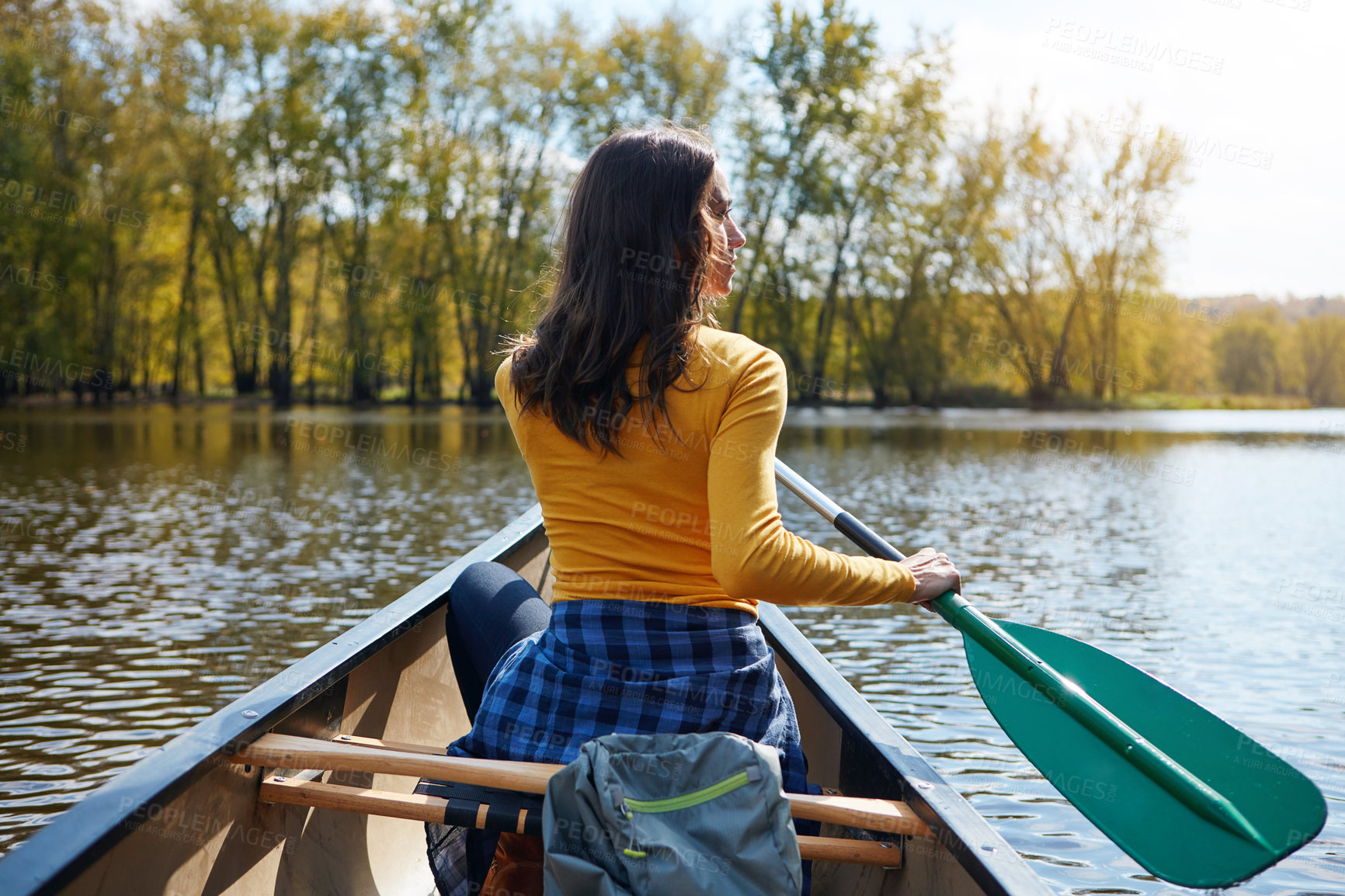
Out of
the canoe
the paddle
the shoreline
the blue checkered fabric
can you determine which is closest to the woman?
the blue checkered fabric

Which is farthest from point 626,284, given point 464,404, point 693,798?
point 464,404

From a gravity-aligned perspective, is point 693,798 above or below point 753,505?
below

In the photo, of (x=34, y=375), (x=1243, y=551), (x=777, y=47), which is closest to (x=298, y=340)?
(x=34, y=375)

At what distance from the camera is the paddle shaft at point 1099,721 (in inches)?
67.8

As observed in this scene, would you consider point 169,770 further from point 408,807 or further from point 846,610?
point 846,610

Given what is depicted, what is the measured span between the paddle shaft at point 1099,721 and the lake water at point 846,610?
3.84 ft

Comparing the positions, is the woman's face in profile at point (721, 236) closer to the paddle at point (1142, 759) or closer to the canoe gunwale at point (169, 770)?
the paddle at point (1142, 759)

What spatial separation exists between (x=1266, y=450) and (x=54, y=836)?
21182 mm

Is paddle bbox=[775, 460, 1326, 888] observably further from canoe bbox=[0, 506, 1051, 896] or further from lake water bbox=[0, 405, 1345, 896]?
lake water bbox=[0, 405, 1345, 896]

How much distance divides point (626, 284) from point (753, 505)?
0.39m

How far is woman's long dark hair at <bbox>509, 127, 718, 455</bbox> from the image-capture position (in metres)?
1.48

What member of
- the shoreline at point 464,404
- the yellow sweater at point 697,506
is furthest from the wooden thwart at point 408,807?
the shoreline at point 464,404

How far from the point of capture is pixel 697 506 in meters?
1.48

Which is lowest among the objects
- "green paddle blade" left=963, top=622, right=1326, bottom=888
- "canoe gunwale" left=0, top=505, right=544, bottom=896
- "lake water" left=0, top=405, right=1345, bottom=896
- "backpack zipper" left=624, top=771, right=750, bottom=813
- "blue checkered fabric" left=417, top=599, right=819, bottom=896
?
"lake water" left=0, top=405, right=1345, bottom=896
